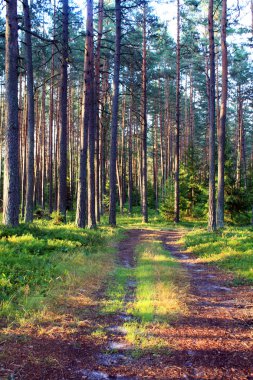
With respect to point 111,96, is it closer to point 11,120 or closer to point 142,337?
point 11,120

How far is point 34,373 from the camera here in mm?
3387

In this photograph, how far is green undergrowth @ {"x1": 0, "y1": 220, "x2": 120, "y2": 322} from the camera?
17.1 ft

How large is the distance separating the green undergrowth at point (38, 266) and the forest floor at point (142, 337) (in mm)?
497

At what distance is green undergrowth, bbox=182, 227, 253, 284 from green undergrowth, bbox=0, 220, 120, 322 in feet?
10.7

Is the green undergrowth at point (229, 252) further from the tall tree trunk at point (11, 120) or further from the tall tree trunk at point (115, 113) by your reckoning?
the tall tree trunk at point (115, 113)

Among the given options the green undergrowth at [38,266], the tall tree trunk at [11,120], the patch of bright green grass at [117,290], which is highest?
the tall tree trunk at [11,120]

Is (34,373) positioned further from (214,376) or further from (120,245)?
(120,245)

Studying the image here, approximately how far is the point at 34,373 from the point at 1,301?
1.93 meters

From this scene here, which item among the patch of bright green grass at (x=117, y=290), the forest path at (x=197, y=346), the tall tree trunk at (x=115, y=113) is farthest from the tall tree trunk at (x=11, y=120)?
the tall tree trunk at (x=115, y=113)

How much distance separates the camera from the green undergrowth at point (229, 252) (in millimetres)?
8367

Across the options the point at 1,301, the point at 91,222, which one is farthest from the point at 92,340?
the point at 91,222

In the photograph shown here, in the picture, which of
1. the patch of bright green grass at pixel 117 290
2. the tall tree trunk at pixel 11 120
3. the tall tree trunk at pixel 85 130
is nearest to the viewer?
the patch of bright green grass at pixel 117 290

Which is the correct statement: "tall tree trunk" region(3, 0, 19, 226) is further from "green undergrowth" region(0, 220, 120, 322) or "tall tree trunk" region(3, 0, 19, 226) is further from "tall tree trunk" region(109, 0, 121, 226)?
"tall tree trunk" region(109, 0, 121, 226)

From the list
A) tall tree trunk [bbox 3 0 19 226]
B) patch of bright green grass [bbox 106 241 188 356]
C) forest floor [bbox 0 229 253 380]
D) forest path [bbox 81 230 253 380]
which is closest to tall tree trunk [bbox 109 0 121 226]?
tall tree trunk [bbox 3 0 19 226]
